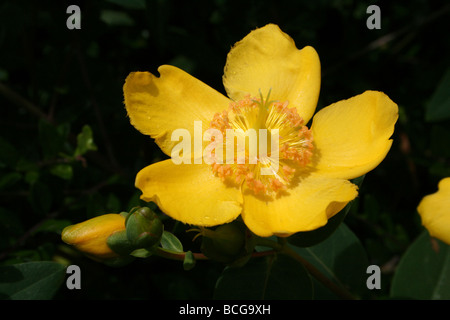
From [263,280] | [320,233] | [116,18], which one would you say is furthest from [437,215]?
[116,18]

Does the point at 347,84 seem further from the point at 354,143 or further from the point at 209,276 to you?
the point at 209,276

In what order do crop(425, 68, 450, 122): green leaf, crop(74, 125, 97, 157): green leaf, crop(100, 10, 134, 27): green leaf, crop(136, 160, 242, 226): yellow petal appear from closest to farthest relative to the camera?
crop(136, 160, 242, 226): yellow petal < crop(74, 125, 97, 157): green leaf < crop(425, 68, 450, 122): green leaf < crop(100, 10, 134, 27): green leaf

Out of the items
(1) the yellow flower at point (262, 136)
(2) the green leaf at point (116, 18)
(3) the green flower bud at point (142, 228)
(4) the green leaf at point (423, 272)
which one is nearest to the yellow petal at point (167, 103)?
(1) the yellow flower at point (262, 136)

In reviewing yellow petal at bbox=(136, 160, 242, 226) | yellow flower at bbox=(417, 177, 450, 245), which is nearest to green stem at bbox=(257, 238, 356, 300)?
yellow petal at bbox=(136, 160, 242, 226)

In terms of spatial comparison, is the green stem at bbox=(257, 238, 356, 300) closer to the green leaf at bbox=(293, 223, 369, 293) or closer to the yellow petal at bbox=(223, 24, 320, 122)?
the green leaf at bbox=(293, 223, 369, 293)

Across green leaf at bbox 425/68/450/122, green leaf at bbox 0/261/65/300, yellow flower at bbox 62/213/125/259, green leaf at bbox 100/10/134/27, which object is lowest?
green leaf at bbox 0/261/65/300

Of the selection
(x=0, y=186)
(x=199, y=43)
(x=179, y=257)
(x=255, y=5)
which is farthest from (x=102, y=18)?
(x=179, y=257)

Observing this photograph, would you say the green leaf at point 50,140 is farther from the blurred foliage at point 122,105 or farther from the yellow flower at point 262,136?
the yellow flower at point 262,136
